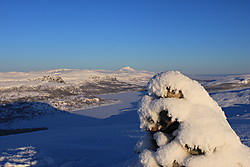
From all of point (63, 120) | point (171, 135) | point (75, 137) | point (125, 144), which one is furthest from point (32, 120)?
point (171, 135)

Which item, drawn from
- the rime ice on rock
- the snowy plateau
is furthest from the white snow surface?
the rime ice on rock

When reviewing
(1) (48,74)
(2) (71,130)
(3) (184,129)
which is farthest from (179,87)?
(1) (48,74)

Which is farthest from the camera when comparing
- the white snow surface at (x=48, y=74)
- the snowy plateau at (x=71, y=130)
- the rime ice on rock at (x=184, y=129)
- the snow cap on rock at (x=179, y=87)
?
the white snow surface at (x=48, y=74)

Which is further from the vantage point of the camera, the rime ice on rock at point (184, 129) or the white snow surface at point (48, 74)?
the white snow surface at point (48, 74)

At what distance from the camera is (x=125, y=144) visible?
842 centimetres

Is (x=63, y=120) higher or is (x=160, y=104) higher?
(x=160, y=104)

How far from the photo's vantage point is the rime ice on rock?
11.3 ft

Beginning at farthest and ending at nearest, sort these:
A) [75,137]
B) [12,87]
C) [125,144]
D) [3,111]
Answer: [12,87], [3,111], [75,137], [125,144]

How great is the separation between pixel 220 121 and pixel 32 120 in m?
19.1

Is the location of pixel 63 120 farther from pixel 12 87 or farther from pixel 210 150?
pixel 12 87

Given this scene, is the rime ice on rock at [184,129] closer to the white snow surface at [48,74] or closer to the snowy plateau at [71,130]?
the snowy plateau at [71,130]

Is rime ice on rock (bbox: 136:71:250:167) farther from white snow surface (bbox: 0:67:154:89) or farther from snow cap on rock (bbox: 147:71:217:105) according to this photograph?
white snow surface (bbox: 0:67:154:89)

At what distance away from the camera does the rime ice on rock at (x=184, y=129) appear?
3.46 meters

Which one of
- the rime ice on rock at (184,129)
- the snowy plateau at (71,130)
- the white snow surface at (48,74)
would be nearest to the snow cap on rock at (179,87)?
the rime ice on rock at (184,129)
